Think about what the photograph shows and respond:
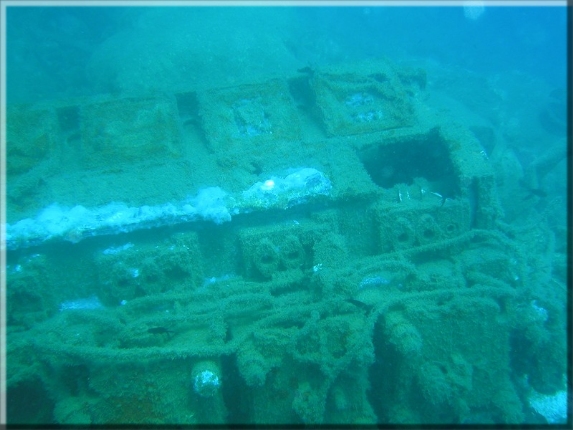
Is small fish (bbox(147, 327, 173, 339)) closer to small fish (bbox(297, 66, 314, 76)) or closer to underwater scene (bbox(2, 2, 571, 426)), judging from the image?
underwater scene (bbox(2, 2, 571, 426))

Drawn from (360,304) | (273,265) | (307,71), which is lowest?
(360,304)

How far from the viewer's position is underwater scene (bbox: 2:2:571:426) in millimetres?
A: 2730

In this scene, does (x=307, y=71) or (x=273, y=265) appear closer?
(x=273, y=265)

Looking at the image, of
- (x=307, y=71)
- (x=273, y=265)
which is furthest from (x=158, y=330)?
(x=307, y=71)

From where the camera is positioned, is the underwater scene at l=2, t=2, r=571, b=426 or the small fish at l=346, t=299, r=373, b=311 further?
the small fish at l=346, t=299, r=373, b=311

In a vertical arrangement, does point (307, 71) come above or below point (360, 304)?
above

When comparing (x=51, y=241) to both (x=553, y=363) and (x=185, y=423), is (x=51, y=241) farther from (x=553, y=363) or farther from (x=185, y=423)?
(x=553, y=363)

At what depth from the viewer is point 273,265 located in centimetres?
355

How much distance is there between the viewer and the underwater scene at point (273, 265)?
273cm

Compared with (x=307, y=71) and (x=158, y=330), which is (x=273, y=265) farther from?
(x=307, y=71)

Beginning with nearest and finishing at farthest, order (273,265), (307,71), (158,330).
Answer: (158,330)
(273,265)
(307,71)

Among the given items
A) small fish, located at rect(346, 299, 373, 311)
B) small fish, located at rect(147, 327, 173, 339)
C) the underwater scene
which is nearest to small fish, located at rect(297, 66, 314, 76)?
the underwater scene

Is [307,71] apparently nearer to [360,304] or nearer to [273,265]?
[273,265]

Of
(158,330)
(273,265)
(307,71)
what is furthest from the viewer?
(307,71)
